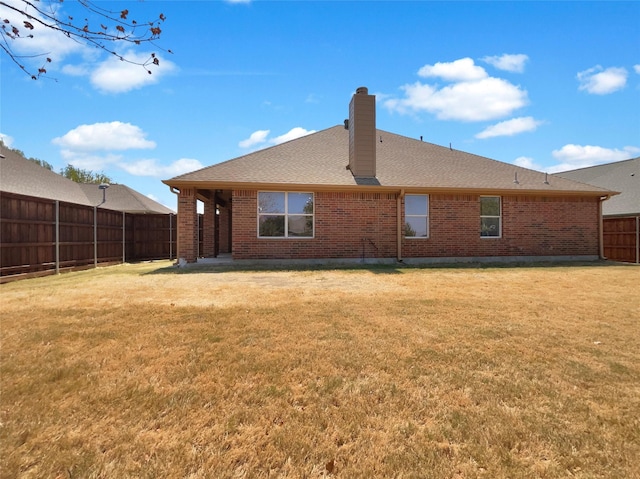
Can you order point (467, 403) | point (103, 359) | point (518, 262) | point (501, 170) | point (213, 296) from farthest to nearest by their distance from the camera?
point (501, 170) < point (518, 262) < point (213, 296) < point (103, 359) < point (467, 403)

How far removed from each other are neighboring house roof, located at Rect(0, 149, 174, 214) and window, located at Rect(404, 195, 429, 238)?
508 inches

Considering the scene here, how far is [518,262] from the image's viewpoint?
12.5m

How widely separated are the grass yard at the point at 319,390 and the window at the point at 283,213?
6.35 metres

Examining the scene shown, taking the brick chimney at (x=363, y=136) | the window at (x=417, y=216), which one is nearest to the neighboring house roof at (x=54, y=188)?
the brick chimney at (x=363, y=136)

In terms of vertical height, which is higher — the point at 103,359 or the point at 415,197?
the point at 415,197

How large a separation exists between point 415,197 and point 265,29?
25.1 ft

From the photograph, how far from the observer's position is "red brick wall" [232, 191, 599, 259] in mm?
11711

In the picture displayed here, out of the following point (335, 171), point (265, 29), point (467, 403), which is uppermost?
point (265, 29)

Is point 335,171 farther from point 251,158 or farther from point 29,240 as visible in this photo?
point 29,240

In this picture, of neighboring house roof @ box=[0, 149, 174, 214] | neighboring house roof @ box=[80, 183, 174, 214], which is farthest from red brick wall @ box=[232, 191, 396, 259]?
neighboring house roof @ box=[80, 183, 174, 214]

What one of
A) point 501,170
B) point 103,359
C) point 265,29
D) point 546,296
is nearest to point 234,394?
point 103,359

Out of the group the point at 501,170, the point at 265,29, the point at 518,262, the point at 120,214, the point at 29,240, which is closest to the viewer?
the point at 265,29

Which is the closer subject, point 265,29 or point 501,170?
point 265,29

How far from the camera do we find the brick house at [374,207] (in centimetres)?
1157
